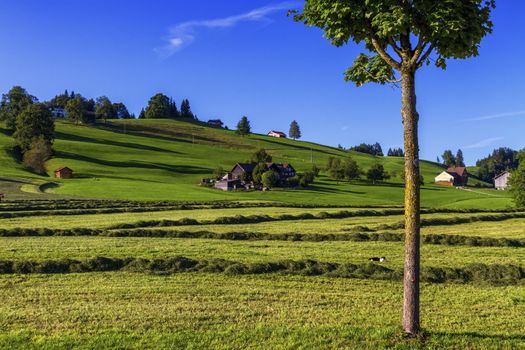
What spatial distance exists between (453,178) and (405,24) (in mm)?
180255

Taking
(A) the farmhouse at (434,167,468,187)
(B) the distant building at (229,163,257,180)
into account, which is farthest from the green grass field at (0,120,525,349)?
(A) the farmhouse at (434,167,468,187)

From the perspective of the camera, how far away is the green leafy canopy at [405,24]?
34.8 feet

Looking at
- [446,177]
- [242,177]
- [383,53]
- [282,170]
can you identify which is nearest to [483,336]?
[383,53]

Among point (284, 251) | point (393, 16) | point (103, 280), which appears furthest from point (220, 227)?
point (393, 16)

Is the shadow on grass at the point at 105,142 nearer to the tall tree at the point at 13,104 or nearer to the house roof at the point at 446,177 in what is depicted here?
the tall tree at the point at 13,104

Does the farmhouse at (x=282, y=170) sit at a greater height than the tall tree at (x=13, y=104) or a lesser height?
lesser

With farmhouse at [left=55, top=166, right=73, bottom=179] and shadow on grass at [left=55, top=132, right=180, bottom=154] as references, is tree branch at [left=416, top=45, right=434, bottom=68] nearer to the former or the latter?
farmhouse at [left=55, top=166, right=73, bottom=179]

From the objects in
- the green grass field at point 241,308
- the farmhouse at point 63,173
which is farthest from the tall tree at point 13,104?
the green grass field at point 241,308

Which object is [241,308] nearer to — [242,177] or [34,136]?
[242,177]

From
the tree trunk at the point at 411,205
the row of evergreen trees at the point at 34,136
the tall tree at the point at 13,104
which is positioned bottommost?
the tree trunk at the point at 411,205

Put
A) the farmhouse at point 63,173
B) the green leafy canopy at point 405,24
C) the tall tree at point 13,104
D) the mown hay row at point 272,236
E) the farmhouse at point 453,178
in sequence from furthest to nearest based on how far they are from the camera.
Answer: the farmhouse at point 453,178 < the tall tree at point 13,104 < the farmhouse at point 63,173 < the mown hay row at point 272,236 < the green leafy canopy at point 405,24

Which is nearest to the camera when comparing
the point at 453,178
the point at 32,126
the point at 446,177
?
the point at 32,126

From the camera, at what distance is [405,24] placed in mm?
10680

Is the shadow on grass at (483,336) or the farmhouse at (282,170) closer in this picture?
the shadow on grass at (483,336)
